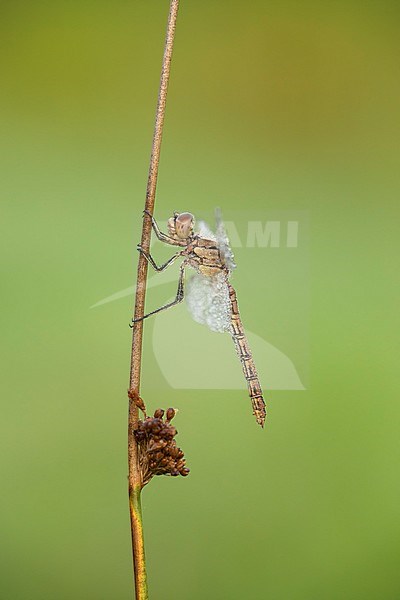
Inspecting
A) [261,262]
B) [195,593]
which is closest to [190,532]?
[195,593]

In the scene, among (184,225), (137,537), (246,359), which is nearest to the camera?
(137,537)

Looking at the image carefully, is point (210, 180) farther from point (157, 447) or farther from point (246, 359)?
point (157, 447)

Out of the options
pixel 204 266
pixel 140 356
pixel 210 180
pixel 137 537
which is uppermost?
pixel 210 180

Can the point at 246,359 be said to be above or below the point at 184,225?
below

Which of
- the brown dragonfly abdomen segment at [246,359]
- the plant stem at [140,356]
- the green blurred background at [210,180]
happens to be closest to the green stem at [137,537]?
the plant stem at [140,356]

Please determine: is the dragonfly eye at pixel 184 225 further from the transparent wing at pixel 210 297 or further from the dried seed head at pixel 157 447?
the dried seed head at pixel 157 447

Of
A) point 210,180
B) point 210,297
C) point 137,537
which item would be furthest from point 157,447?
point 210,180
